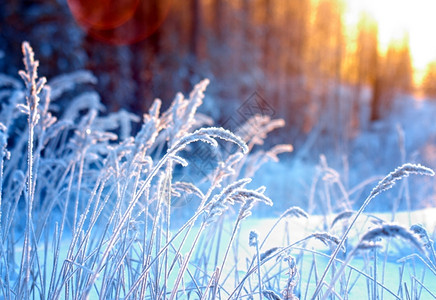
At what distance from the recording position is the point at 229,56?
1198cm

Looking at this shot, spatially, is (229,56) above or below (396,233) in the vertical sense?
above

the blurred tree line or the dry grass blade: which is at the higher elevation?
the blurred tree line

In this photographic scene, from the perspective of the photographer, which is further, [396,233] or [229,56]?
[229,56]

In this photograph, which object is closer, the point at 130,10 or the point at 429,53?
the point at 130,10

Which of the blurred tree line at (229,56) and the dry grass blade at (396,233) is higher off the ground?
the blurred tree line at (229,56)

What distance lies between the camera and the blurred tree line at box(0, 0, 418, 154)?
5277 millimetres

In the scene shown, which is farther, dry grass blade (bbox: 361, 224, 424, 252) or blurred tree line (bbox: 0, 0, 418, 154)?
blurred tree line (bbox: 0, 0, 418, 154)

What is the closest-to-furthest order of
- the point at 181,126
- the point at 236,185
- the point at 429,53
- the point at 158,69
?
the point at 236,185, the point at 181,126, the point at 158,69, the point at 429,53

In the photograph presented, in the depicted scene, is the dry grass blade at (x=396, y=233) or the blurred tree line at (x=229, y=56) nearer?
the dry grass blade at (x=396, y=233)

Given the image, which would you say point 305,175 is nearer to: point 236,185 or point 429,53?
point 236,185

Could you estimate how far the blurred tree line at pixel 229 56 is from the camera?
5.28 meters

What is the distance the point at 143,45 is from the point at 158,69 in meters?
0.51

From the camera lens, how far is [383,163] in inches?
304

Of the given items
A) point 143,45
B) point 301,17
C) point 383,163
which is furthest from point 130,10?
point 301,17
